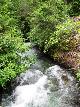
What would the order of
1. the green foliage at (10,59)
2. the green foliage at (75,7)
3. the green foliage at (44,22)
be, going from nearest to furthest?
1. the green foliage at (10,59)
2. the green foliage at (44,22)
3. the green foliage at (75,7)

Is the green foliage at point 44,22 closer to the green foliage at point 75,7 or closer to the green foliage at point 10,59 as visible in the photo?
the green foliage at point 10,59

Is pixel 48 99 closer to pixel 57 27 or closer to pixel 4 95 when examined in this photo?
pixel 4 95

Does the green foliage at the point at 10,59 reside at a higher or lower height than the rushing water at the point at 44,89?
higher

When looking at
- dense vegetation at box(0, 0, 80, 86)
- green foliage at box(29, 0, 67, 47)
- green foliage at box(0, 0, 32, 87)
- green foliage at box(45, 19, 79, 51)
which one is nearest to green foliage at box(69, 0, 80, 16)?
dense vegetation at box(0, 0, 80, 86)

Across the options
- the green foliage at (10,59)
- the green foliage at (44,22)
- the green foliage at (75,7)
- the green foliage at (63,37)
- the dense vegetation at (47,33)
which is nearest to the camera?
the green foliage at (10,59)

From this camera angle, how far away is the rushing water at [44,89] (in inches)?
388

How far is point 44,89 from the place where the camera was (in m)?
10.6

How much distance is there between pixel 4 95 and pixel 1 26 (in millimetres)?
4067

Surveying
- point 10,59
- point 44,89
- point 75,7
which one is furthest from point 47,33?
point 75,7

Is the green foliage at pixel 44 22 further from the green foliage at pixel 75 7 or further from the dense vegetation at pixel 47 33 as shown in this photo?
the green foliage at pixel 75 7

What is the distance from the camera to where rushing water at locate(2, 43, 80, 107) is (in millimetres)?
9852

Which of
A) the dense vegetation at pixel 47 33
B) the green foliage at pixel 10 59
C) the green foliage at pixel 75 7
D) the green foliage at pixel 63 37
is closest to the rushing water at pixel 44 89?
the green foliage at pixel 10 59

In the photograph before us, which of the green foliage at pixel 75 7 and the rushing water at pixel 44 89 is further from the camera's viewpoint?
the green foliage at pixel 75 7

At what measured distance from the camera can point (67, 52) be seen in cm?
1267
